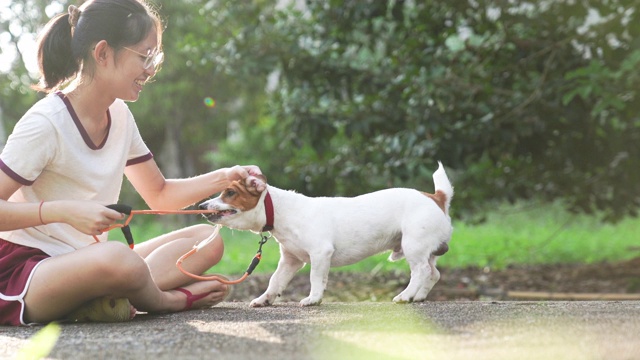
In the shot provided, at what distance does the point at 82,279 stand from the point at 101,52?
2.69 ft

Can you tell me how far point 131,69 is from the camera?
312 centimetres

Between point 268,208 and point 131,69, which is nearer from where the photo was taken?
point 131,69

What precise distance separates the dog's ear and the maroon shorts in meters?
0.78

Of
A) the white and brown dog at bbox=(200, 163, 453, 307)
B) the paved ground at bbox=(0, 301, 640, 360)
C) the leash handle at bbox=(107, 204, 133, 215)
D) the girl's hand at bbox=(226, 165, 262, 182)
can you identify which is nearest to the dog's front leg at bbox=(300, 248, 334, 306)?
the white and brown dog at bbox=(200, 163, 453, 307)

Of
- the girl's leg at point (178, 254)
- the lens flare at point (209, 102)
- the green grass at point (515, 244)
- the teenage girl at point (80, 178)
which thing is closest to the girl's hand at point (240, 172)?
the teenage girl at point (80, 178)

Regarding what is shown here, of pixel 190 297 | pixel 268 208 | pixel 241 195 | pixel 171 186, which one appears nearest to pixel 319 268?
pixel 268 208

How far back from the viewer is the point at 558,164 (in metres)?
6.18

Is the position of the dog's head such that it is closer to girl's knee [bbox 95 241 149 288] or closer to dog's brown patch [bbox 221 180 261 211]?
dog's brown patch [bbox 221 180 261 211]

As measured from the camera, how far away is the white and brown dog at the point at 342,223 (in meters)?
3.28

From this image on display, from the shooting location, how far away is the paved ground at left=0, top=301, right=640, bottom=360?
2188mm

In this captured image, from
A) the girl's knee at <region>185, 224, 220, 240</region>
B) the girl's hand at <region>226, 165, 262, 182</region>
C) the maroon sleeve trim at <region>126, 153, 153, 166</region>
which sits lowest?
the girl's knee at <region>185, 224, 220, 240</region>

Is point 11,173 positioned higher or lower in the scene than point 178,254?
higher

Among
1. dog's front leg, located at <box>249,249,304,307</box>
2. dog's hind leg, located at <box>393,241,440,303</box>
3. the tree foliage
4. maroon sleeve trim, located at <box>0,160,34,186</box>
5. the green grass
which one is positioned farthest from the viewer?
the green grass

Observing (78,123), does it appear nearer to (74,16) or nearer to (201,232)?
(74,16)
